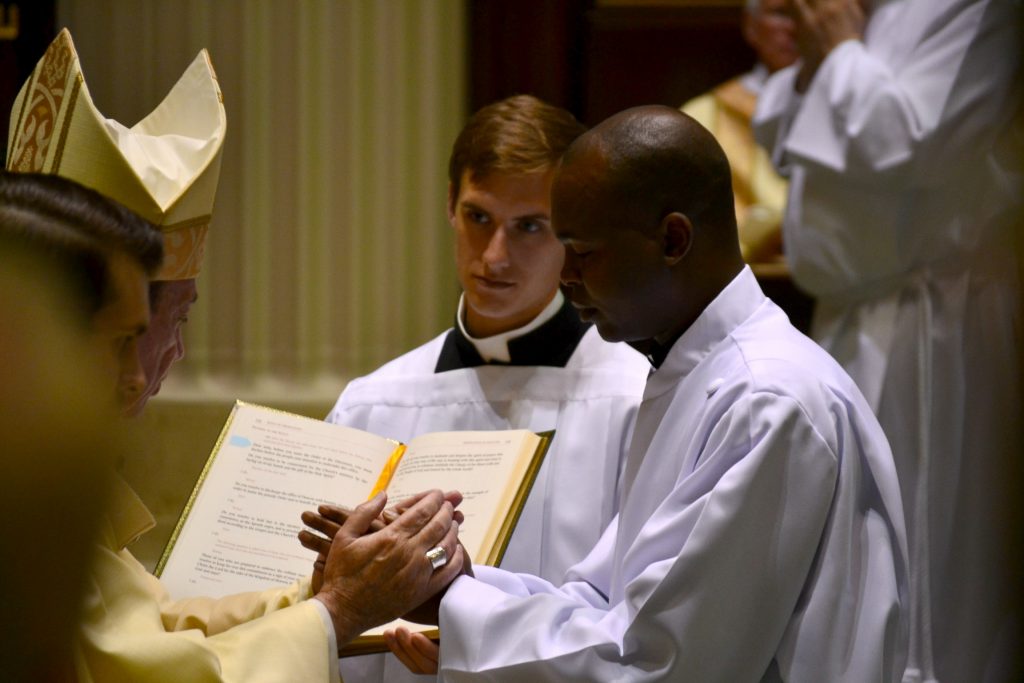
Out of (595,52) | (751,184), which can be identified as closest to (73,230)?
(751,184)

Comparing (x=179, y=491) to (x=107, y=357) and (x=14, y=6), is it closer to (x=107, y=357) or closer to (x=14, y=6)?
(x=14, y=6)

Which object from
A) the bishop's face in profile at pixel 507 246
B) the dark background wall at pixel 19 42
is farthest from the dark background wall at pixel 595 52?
the bishop's face in profile at pixel 507 246

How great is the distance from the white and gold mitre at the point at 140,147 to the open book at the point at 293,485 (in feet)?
1.73

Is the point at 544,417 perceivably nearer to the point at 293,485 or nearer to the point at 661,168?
the point at 293,485

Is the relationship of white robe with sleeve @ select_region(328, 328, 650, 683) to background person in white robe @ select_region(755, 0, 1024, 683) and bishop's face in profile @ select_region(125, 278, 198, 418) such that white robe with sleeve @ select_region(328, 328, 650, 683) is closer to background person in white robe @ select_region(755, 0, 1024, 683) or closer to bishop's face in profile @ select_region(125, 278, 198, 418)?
bishop's face in profile @ select_region(125, 278, 198, 418)

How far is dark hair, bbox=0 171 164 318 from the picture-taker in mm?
1138

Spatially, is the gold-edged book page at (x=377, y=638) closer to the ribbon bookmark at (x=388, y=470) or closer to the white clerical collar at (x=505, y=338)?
the ribbon bookmark at (x=388, y=470)

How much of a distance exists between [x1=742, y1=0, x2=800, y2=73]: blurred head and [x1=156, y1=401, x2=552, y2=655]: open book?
262 cm

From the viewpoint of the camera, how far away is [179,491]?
552 centimetres

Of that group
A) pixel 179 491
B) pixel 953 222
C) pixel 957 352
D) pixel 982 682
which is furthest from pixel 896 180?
pixel 179 491

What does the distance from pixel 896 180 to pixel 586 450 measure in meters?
1.88

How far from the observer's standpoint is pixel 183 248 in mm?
2432

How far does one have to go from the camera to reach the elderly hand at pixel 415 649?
8.17 feet

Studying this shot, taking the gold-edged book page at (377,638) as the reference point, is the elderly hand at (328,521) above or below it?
above
